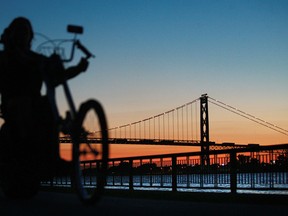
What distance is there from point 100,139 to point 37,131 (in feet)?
1.57

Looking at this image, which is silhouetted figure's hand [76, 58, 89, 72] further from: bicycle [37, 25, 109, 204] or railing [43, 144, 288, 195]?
railing [43, 144, 288, 195]

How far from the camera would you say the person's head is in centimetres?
379

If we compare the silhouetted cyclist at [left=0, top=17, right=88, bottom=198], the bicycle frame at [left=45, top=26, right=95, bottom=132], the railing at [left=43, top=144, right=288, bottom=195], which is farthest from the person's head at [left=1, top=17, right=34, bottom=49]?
the railing at [left=43, top=144, right=288, bottom=195]

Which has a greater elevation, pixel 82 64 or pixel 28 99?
pixel 82 64

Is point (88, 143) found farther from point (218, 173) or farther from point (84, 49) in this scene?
point (218, 173)

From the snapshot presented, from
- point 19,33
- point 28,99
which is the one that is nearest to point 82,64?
point 28,99

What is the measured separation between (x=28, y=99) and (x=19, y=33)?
1.70 ft

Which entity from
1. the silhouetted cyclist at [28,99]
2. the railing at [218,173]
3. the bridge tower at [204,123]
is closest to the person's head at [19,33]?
the silhouetted cyclist at [28,99]

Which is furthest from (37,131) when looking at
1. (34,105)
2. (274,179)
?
(274,179)

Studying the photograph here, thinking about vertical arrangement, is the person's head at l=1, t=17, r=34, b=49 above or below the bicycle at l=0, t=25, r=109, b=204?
above

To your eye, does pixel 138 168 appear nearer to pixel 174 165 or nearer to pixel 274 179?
pixel 174 165

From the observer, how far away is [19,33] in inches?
149

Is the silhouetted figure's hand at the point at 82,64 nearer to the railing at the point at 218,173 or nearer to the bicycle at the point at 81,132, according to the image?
the bicycle at the point at 81,132

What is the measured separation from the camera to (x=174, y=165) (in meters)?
10.2
